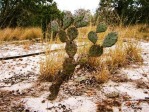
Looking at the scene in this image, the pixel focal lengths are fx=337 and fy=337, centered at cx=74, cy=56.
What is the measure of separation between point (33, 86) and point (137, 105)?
1.21 m

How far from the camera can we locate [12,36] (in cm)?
1052

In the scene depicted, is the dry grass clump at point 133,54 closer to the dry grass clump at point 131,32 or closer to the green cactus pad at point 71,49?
the dry grass clump at point 131,32

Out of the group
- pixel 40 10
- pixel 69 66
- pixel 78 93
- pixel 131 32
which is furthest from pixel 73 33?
pixel 40 10

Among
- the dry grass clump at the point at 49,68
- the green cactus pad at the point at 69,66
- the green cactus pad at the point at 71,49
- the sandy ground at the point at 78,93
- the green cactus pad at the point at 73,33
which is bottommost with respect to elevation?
the sandy ground at the point at 78,93

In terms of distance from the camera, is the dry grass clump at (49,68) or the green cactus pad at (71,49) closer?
the green cactus pad at (71,49)

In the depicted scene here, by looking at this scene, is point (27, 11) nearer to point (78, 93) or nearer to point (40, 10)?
point (40, 10)

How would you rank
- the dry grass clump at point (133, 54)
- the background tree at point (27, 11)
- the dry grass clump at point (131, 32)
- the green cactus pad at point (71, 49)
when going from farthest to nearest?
the background tree at point (27, 11) → the dry grass clump at point (131, 32) → the dry grass clump at point (133, 54) → the green cactus pad at point (71, 49)

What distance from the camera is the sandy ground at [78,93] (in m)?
3.08

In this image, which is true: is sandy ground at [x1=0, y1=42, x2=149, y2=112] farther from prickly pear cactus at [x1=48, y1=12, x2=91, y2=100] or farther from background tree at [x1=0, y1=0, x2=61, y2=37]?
background tree at [x1=0, y1=0, x2=61, y2=37]

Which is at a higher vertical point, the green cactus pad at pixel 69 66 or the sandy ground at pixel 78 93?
the green cactus pad at pixel 69 66

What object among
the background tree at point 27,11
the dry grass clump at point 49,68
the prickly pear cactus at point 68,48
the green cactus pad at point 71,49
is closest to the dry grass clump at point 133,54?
the dry grass clump at point 49,68

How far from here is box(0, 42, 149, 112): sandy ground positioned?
10.1 ft

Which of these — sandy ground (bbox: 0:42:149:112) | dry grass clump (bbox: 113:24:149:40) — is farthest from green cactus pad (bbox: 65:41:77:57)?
dry grass clump (bbox: 113:24:149:40)

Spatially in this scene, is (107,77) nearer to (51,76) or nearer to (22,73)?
(51,76)
